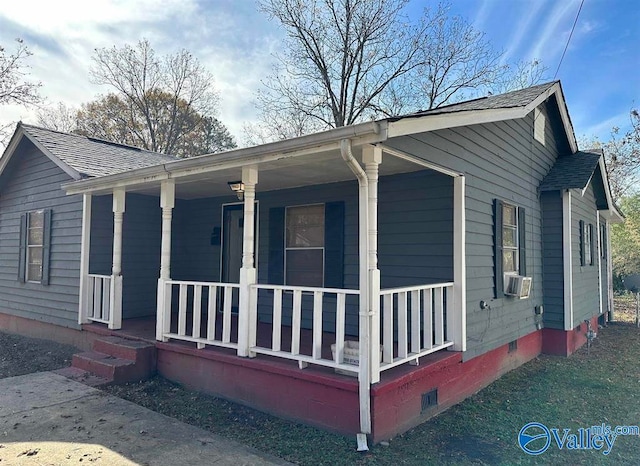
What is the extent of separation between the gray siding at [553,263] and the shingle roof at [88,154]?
7209 millimetres

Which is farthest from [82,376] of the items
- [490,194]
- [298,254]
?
[490,194]

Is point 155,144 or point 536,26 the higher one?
point 155,144

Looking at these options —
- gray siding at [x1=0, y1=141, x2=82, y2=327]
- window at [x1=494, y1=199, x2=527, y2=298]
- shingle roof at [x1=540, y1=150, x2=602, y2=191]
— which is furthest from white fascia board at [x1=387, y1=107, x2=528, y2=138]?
gray siding at [x1=0, y1=141, x2=82, y2=327]

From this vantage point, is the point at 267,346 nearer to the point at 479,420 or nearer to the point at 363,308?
the point at 363,308

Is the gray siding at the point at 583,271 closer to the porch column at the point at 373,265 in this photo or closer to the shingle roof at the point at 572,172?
the shingle roof at the point at 572,172

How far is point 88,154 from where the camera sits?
8.05m

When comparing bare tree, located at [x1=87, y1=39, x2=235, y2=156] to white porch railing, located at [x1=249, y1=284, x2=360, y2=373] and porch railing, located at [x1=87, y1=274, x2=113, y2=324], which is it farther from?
white porch railing, located at [x1=249, y1=284, x2=360, y2=373]

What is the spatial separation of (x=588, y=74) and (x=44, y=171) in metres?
11.6

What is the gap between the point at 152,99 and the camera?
24656 millimetres

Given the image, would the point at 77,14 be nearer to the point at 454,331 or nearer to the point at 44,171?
the point at 44,171

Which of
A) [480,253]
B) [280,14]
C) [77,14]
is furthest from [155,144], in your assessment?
[480,253]

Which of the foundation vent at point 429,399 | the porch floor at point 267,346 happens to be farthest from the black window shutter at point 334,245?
the foundation vent at point 429,399

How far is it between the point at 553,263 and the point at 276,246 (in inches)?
179

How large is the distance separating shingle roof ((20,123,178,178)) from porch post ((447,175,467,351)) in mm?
5493
